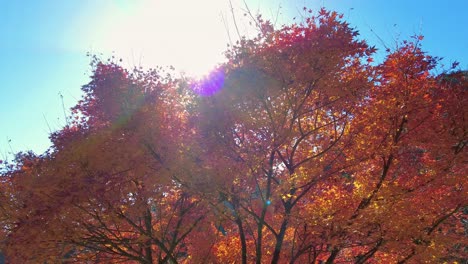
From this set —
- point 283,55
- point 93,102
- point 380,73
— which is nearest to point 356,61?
point 380,73

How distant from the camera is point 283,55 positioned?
24.9 feet

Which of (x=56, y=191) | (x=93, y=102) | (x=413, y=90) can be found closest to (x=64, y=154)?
(x=56, y=191)

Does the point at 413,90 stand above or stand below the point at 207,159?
above

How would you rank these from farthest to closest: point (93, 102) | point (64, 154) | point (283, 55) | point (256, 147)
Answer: point (93, 102) < point (256, 147) < point (64, 154) < point (283, 55)

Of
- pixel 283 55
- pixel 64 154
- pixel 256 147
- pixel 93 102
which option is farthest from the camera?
pixel 93 102

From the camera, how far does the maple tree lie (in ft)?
25.3

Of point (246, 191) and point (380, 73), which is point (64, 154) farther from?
point (380, 73)

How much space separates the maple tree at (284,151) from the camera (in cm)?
771

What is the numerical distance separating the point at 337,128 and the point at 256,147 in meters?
2.39

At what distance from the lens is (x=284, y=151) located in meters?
9.70

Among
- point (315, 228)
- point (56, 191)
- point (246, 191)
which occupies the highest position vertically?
point (246, 191)

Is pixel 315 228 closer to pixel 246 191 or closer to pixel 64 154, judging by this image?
pixel 246 191

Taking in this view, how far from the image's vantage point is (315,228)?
335 inches

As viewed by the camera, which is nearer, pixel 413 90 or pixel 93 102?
pixel 413 90
